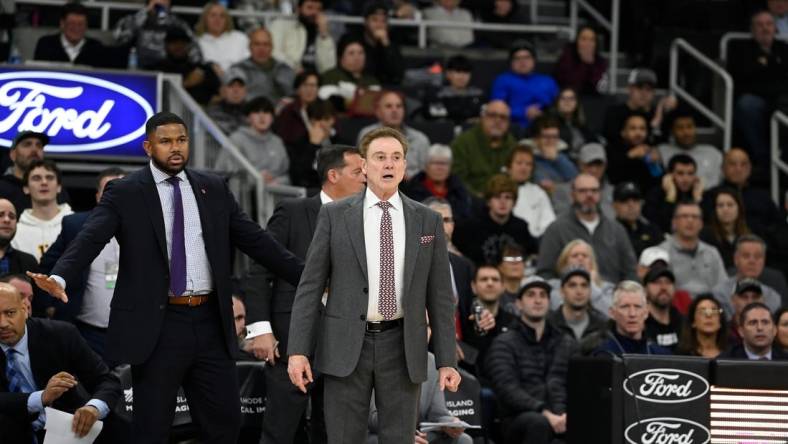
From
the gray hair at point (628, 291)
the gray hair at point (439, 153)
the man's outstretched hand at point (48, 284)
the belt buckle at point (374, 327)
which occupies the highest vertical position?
the gray hair at point (439, 153)

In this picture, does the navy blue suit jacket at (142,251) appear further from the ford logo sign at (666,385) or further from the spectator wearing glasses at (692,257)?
the spectator wearing glasses at (692,257)

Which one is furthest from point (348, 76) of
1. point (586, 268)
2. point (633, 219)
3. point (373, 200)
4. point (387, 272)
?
point (387, 272)

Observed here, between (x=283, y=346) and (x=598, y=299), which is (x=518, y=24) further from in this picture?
(x=283, y=346)

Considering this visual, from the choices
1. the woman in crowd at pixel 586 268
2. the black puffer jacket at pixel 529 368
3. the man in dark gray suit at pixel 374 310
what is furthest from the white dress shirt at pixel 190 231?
the woman in crowd at pixel 586 268

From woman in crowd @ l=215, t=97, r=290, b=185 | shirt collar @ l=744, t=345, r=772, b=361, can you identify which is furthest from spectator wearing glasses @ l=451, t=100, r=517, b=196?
shirt collar @ l=744, t=345, r=772, b=361

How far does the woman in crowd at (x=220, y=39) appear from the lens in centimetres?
1500

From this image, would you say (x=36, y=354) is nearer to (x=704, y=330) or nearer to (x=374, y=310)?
(x=374, y=310)

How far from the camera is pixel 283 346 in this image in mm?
8633

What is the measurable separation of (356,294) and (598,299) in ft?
17.9

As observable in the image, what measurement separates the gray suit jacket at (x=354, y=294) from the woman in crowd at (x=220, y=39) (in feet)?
26.6

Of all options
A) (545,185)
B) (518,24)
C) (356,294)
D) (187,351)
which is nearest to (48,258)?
(187,351)

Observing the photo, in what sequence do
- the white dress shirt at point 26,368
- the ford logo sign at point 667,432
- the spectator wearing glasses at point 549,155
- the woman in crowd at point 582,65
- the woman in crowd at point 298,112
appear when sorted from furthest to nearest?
1. the woman in crowd at point 582,65
2. the spectator wearing glasses at point 549,155
3. the woman in crowd at point 298,112
4. the ford logo sign at point 667,432
5. the white dress shirt at point 26,368

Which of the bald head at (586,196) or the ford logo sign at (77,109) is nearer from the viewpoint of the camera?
the ford logo sign at (77,109)

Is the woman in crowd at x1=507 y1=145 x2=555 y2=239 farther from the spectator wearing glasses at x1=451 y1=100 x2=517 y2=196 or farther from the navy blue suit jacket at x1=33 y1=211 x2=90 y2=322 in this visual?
the navy blue suit jacket at x1=33 y1=211 x2=90 y2=322
